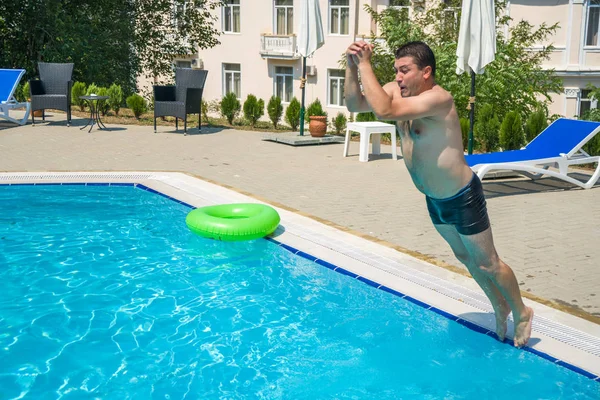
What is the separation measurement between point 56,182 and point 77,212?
5.02ft

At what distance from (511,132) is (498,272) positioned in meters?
9.48

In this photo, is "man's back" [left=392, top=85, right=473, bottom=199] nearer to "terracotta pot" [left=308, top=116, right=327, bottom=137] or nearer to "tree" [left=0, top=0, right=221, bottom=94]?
"terracotta pot" [left=308, top=116, right=327, bottom=137]

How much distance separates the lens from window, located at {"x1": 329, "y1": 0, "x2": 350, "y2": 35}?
119 feet

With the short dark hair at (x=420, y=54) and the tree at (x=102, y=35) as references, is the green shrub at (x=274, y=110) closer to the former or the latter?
the tree at (x=102, y=35)

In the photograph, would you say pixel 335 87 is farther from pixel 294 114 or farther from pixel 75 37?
pixel 294 114

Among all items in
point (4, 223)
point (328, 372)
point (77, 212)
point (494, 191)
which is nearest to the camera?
point (328, 372)

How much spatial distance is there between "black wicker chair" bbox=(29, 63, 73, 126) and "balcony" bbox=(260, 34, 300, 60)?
75.2ft

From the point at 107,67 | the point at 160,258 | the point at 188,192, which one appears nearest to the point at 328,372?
the point at 160,258

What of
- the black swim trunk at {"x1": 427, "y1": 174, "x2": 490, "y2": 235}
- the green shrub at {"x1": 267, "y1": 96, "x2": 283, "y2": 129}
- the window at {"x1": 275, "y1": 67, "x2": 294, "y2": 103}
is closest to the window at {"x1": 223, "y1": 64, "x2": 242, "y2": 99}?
the window at {"x1": 275, "y1": 67, "x2": 294, "y2": 103}

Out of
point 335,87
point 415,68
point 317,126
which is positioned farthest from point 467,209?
point 335,87

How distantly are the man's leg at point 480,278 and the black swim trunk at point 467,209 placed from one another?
0.46 ft

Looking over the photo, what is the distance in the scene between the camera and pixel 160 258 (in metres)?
7.30

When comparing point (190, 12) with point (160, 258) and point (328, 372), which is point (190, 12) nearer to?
point (160, 258)

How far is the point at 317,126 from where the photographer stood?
605 inches
